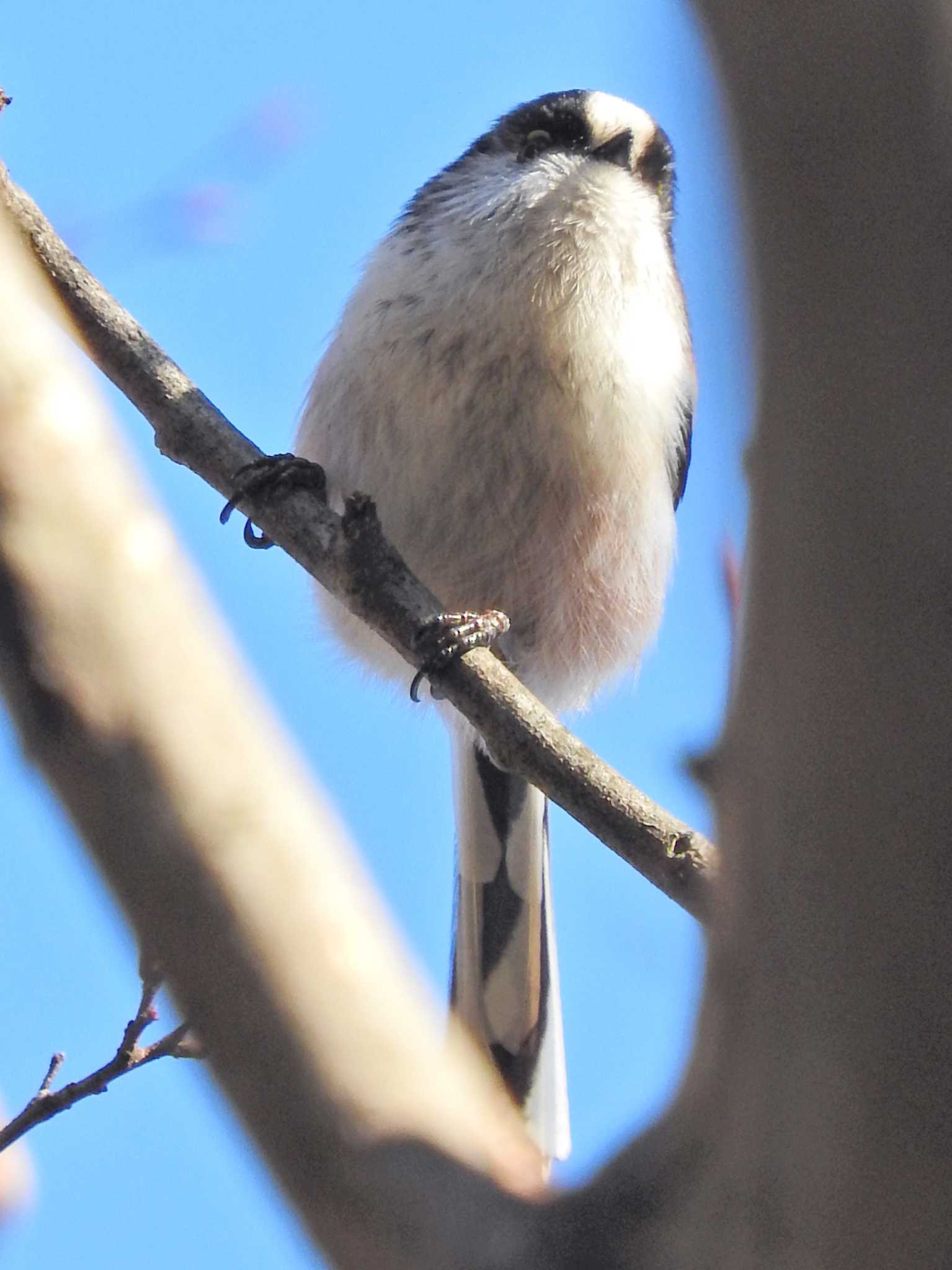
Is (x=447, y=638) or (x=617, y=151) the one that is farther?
(x=617, y=151)

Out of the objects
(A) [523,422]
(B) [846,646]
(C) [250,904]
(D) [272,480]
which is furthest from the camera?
(A) [523,422]

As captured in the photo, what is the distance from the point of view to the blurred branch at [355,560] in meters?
1.70

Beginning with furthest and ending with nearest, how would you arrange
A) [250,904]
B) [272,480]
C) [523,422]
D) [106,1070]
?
[523,422] → [272,480] → [106,1070] → [250,904]

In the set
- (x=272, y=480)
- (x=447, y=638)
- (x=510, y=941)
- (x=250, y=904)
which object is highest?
(x=272, y=480)

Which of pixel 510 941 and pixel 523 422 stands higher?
pixel 523 422

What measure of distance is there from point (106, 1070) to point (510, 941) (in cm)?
99

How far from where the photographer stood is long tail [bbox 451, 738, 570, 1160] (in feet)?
7.34

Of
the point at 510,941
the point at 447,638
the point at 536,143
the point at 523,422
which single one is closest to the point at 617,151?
the point at 536,143

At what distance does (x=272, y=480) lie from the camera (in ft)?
6.51

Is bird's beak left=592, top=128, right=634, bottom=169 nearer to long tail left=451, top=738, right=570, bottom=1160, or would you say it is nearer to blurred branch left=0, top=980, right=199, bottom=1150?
long tail left=451, top=738, right=570, bottom=1160

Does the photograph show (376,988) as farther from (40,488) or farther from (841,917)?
(40,488)

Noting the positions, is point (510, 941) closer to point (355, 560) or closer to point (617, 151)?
point (355, 560)

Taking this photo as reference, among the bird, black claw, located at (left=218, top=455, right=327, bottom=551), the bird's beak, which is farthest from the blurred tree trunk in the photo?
the bird's beak

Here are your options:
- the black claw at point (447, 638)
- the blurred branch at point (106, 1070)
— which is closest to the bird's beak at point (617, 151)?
the black claw at point (447, 638)
